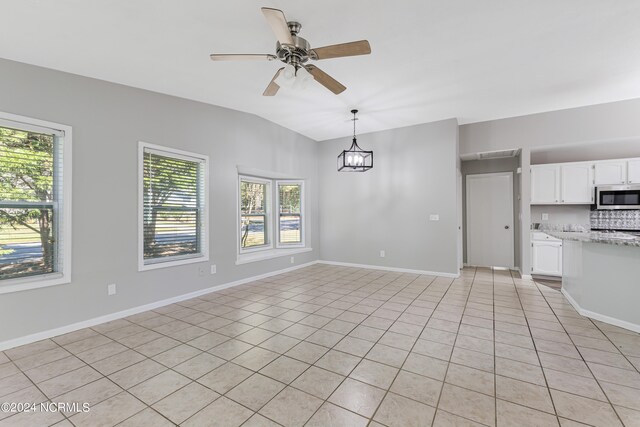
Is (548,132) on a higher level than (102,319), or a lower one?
higher

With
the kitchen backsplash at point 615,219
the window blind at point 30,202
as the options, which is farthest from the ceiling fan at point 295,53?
the kitchen backsplash at point 615,219

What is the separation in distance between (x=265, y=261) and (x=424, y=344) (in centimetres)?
339

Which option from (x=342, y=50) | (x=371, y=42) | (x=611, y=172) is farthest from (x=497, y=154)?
(x=342, y=50)

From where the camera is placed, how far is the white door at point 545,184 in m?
5.05

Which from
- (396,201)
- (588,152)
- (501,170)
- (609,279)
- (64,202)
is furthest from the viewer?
(501,170)

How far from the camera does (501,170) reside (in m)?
6.05

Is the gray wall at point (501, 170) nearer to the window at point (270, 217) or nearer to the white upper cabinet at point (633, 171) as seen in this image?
the white upper cabinet at point (633, 171)

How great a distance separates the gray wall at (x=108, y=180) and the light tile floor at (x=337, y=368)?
30cm

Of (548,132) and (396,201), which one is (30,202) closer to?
(396,201)

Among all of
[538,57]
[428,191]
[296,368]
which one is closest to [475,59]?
[538,57]

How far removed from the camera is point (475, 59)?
10.0 feet

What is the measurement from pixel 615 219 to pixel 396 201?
3.69 meters

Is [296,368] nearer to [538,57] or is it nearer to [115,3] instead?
[115,3]

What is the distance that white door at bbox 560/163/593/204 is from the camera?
15.9ft
